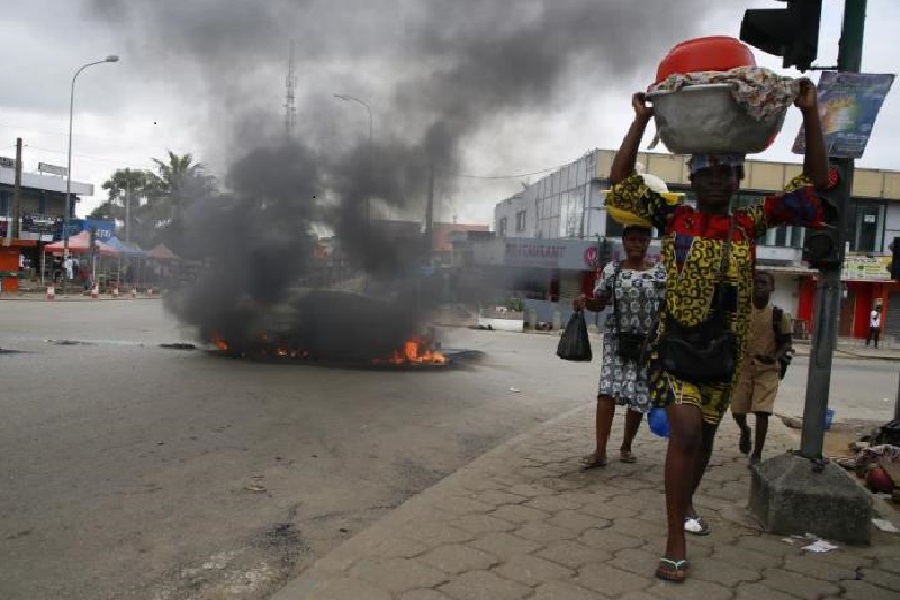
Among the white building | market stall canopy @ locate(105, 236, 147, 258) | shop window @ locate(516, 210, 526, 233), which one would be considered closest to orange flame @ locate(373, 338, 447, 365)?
the white building

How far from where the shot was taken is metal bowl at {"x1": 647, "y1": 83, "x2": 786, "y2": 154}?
2.62 m

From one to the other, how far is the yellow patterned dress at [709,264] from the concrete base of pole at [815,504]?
0.73 meters

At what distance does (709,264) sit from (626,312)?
1.58 metres

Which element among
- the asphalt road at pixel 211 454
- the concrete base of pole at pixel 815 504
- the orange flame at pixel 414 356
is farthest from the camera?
the orange flame at pixel 414 356

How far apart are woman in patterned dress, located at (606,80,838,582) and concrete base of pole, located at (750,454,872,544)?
2.31 ft

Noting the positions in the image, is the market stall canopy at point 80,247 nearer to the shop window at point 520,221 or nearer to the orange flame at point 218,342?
the shop window at point 520,221

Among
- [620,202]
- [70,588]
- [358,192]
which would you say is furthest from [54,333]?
[620,202]

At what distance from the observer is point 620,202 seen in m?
3.05

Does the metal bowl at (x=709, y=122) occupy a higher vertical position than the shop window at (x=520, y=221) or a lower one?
lower

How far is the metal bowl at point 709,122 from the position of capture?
2623mm

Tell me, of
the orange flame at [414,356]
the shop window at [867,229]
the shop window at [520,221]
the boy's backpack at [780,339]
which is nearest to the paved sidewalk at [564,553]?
the boy's backpack at [780,339]

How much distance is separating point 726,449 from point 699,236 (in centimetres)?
319

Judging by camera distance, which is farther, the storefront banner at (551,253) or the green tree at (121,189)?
the green tree at (121,189)

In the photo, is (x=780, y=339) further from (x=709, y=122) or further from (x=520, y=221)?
(x=520, y=221)
